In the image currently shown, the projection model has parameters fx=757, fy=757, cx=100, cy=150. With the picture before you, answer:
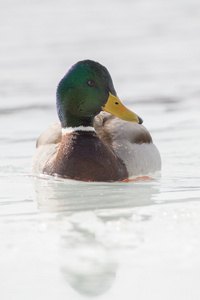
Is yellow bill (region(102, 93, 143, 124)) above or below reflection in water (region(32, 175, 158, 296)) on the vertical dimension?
above

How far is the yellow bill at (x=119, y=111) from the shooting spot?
676 cm

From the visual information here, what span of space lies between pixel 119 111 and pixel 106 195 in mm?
1208

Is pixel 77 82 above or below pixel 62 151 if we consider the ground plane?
Answer: above

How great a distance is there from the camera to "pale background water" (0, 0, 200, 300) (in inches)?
145

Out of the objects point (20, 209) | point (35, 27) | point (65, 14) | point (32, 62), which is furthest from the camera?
point (65, 14)

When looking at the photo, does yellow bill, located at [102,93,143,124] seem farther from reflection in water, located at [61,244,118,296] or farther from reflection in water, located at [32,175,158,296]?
reflection in water, located at [61,244,118,296]

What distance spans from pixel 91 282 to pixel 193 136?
5350 millimetres

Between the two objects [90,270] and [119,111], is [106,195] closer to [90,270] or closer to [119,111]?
[119,111]

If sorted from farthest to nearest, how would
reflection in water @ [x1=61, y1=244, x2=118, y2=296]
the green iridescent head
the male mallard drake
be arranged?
the green iridescent head < the male mallard drake < reflection in water @ [x1=61, y1=244, x2=118, y2=296]

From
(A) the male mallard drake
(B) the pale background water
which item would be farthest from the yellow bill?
(B) the pale background water

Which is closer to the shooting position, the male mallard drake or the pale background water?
the pale background water

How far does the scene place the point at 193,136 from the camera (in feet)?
28.8

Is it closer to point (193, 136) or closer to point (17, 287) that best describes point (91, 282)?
point (17, 287)

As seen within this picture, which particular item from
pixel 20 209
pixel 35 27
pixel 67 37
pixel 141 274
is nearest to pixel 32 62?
pixel 67 37
